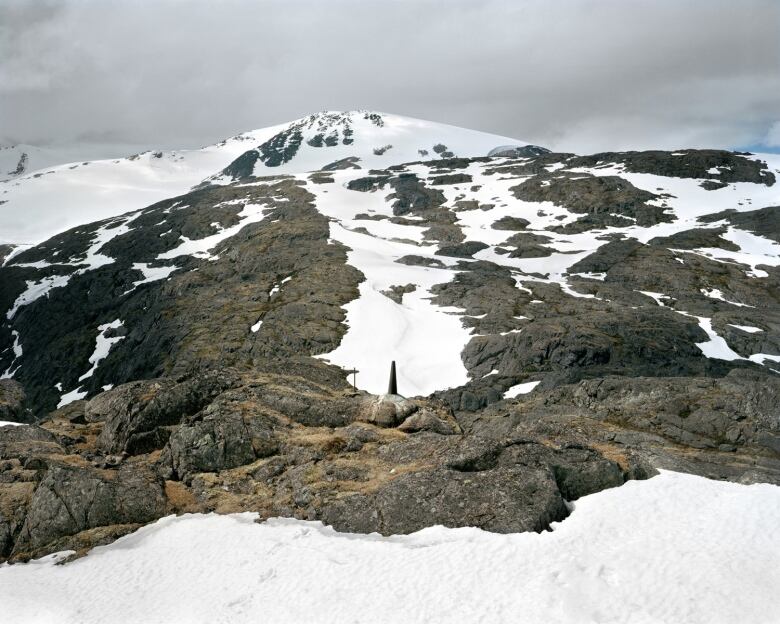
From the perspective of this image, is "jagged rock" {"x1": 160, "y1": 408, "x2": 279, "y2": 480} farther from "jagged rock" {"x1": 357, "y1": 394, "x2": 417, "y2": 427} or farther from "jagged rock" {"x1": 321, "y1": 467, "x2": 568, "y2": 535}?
"jagged rock" {"x1": 321, "y1": 467, "x2": 568, "y2": 535}

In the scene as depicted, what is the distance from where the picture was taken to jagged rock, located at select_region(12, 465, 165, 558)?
19406 millimetres

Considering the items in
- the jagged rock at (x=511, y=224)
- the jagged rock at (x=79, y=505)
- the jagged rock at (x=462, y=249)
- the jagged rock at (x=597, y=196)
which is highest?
the jagged rock at (x=597, y=196)

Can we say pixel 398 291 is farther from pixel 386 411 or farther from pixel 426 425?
pixel 426 425

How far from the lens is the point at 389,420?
94.8ft

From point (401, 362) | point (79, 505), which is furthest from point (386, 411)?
point (401, 362)

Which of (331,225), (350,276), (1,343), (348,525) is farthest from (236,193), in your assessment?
(348,525)

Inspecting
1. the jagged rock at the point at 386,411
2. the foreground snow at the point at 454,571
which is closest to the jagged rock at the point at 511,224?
the jagged rock at the point at 386,411

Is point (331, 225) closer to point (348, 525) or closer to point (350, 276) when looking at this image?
point (350, 276)

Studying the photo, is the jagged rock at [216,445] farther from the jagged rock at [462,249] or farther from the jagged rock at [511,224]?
the jagged rock at [511,224]

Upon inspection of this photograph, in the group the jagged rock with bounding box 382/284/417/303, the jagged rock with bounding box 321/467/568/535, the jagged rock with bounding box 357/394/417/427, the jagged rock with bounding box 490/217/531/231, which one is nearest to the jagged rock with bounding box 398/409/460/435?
the jagged rock with bounding box 357/394/417/427

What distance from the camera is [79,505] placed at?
786 inches

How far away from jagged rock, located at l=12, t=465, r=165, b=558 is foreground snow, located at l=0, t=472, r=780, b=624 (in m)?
1.27

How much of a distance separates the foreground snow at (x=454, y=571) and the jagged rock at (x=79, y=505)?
127 cm

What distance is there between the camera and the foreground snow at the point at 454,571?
43.9 feet
